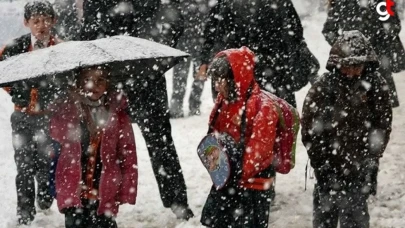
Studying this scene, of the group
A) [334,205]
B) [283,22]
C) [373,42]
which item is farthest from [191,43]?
[334,205]

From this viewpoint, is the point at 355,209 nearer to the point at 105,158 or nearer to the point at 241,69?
the point at 241,69

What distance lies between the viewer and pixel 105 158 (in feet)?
12.5

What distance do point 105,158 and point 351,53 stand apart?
1815 mm

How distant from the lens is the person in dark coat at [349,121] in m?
4.23

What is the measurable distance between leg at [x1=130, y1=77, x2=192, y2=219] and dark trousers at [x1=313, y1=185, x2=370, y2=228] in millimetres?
1338

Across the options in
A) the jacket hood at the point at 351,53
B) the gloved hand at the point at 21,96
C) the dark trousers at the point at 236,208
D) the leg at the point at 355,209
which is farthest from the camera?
the gloved hand at the point at 21,96

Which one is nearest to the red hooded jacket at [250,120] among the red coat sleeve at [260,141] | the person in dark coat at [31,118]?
the red coat sleeve at [260,141]

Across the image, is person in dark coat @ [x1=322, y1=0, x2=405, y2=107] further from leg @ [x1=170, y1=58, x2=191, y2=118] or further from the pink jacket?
the pink jacket

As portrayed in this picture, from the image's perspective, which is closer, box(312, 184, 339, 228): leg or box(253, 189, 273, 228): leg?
box(253, 189, 273, 228): leg

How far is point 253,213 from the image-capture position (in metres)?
4.03

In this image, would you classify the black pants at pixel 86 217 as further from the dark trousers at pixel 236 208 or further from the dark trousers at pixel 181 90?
the dark trousers at pixel 181 90

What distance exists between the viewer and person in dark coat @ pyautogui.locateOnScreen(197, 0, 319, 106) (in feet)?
18.1

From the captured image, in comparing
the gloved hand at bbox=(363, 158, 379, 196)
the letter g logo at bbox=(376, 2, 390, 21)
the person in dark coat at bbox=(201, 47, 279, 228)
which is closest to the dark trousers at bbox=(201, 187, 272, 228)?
the person in dark coat at bbox=(201, 47, 279, 228)

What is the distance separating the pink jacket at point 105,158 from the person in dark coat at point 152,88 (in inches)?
46.9
